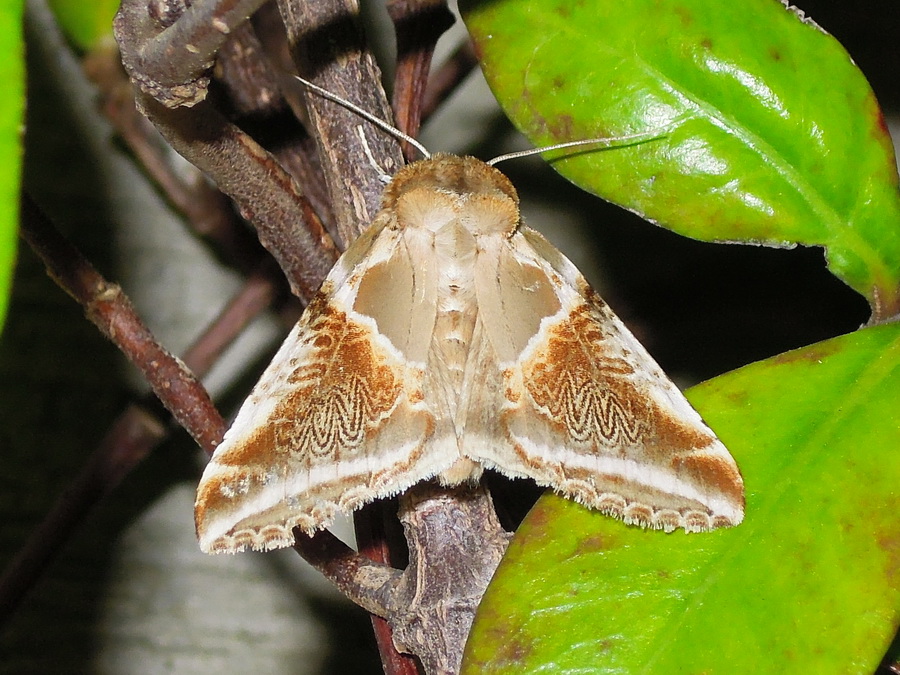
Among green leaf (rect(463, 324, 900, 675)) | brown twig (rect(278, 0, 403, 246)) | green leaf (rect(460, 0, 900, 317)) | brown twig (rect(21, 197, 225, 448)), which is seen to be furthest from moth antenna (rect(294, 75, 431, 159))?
green leaf (rect(463, 324, 900, 675))

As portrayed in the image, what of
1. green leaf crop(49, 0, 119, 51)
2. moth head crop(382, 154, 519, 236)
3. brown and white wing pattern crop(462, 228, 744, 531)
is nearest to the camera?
brown and white wing pattern crop(462, 228, 744, 531)

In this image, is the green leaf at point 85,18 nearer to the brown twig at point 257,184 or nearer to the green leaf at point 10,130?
the brown twig at point 257,184

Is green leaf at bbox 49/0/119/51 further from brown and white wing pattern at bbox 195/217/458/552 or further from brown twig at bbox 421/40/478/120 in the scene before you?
brown and white wing pattern at bbox 195/217/458/552

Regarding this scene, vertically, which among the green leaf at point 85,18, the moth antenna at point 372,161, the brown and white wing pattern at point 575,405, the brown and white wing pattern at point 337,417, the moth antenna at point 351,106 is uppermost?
the green leaf at point 85,18

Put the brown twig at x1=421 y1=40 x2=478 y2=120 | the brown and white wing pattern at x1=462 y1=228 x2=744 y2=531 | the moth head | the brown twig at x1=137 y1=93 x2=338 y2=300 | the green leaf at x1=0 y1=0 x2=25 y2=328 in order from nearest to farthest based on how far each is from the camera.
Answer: the green leaf at x1=0 y1=0 x2=25 y2=328 → the brown twig at x1=137 y1=93 x2=338 y2=300 → the brown and white wing pattern at x1=462 y1=228 x2=744 y2=531 → the moth head → the brown twig at x1=421 y1=40 x2=478 y2=120

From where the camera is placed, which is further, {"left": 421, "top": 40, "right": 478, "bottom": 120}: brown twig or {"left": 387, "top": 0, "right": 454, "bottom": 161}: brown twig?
{"left": 421, "top": 40, "right": 478, "bottom": 120}: brown twig

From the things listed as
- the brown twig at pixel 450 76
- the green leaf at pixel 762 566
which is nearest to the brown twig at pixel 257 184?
the green leaf at pixel 762 566
